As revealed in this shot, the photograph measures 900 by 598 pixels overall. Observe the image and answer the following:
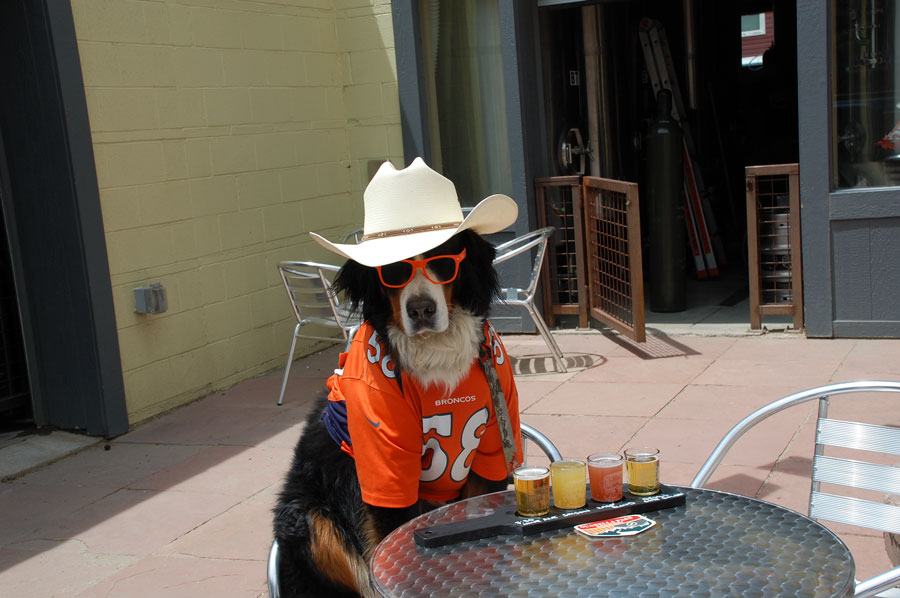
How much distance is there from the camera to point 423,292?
2.50 metres

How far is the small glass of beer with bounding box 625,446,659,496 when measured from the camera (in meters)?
2.10

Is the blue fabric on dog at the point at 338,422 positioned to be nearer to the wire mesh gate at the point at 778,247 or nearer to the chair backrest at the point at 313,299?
the chair backrest at the point at 313,299

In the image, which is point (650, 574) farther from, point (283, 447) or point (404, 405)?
point (283, 447)

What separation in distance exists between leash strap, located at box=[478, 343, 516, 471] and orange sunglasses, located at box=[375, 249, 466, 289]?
25cm

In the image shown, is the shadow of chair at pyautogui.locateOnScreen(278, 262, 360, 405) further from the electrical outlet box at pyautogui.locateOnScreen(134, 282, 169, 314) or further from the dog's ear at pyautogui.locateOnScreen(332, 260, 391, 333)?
the dog's ear at pyautogui.locateOnScreen(332, 260, 391, 333)

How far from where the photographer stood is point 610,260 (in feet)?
22.0

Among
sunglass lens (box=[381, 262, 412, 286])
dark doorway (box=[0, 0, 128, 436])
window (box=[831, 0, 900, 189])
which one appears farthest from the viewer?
window (box=[831, 0, 900, 189])

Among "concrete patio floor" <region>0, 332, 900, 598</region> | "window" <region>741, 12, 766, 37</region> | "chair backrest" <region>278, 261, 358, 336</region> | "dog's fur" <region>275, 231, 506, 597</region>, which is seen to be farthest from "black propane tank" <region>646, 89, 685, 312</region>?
"window" <region>741, 12, 766, 37</region>

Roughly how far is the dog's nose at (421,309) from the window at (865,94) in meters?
4.32

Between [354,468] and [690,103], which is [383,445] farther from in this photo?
[690,103]

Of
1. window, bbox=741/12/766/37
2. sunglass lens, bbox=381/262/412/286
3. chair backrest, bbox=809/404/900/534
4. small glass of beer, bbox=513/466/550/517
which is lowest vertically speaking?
chair backrest, bbox=809/404/900/534

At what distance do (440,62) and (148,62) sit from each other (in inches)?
93.6

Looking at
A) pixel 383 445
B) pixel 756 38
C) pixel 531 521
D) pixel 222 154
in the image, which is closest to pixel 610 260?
pixel 222 154

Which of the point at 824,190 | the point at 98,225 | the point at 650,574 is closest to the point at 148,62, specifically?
the point at 98,225
